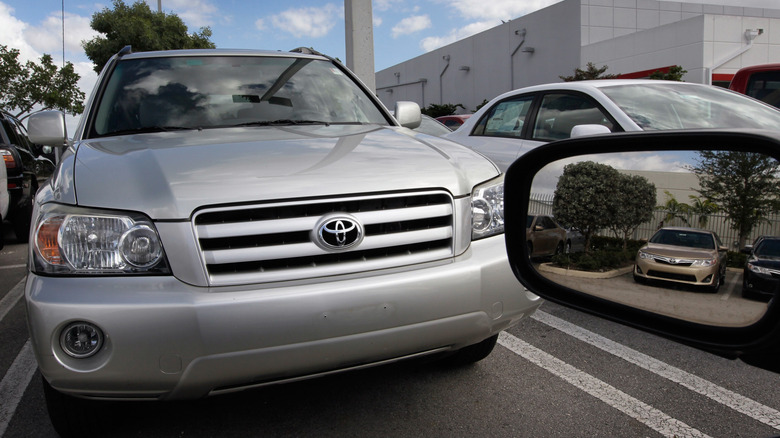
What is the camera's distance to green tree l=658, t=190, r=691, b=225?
98cm

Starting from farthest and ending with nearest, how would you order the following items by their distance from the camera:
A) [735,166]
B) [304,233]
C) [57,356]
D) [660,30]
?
[660,30] < [304,233] < [57,356] < [735,166]

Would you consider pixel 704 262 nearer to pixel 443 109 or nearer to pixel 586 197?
pixel 586 197

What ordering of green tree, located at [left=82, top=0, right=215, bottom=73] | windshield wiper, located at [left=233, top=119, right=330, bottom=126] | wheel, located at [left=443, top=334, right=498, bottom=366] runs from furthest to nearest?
green tree, located at [left=82, top=0, right=215, bottom=73] → windshield wiper, located at [left=233, top=119, right=330, bottom=126] → wheel, located at [left=443, top=334, right=498, bottom=366]

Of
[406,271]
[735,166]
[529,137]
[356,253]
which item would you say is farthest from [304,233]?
[529,137]

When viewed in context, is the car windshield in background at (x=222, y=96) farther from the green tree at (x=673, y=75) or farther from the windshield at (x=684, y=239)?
the green tree at (x=673, y=75)

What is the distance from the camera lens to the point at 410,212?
93.3 inches

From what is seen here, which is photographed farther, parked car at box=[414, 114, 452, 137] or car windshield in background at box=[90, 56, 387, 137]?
parked car at box=[414, 114, 452, 137]

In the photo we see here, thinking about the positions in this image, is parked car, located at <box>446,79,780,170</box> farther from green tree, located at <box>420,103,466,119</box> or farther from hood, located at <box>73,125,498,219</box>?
green tree, located at <box>420,103,466,119</box>

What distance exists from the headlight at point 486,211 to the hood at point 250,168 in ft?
0.18

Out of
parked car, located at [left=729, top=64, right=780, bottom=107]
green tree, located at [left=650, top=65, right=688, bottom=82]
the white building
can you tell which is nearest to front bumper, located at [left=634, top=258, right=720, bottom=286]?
parked car, located at [left=729, top=64, right=780, bottom=107]

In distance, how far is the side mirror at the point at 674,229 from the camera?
0.88 metres

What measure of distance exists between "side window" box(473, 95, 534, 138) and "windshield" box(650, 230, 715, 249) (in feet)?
15.5

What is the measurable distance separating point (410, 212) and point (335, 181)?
32cm

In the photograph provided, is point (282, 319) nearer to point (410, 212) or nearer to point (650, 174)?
point (410, 212)
